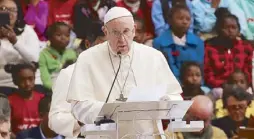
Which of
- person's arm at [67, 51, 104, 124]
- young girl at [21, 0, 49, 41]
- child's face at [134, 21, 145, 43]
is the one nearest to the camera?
person's arm at [67, 51, 104, 124]

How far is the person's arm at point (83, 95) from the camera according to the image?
5859 millimetres

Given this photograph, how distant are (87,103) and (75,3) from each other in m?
4.30

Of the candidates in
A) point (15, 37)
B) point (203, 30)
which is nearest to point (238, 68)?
point (203, 30)

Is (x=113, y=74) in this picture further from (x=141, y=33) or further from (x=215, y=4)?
(x=215, y=4)

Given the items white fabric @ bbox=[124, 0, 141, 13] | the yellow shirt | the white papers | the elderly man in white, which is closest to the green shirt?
white fabric @ bbox=[124, 0, 141, 13]

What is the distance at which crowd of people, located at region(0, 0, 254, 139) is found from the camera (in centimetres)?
→ 973

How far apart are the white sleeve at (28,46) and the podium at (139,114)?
4422 millimetres

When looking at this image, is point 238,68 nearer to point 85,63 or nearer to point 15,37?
point 15,37

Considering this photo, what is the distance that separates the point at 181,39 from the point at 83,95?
4.35m

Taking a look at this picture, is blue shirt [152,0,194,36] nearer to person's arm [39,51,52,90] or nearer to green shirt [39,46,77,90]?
green shirt [39,46,77,90]

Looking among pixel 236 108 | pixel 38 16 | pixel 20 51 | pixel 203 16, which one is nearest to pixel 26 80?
pixel 20 51

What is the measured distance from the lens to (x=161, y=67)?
21.1 ft

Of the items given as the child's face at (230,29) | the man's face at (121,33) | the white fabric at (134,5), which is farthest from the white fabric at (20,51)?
the man's face at (121,33)

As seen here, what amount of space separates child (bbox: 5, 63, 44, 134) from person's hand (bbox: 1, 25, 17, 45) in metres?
0.32
